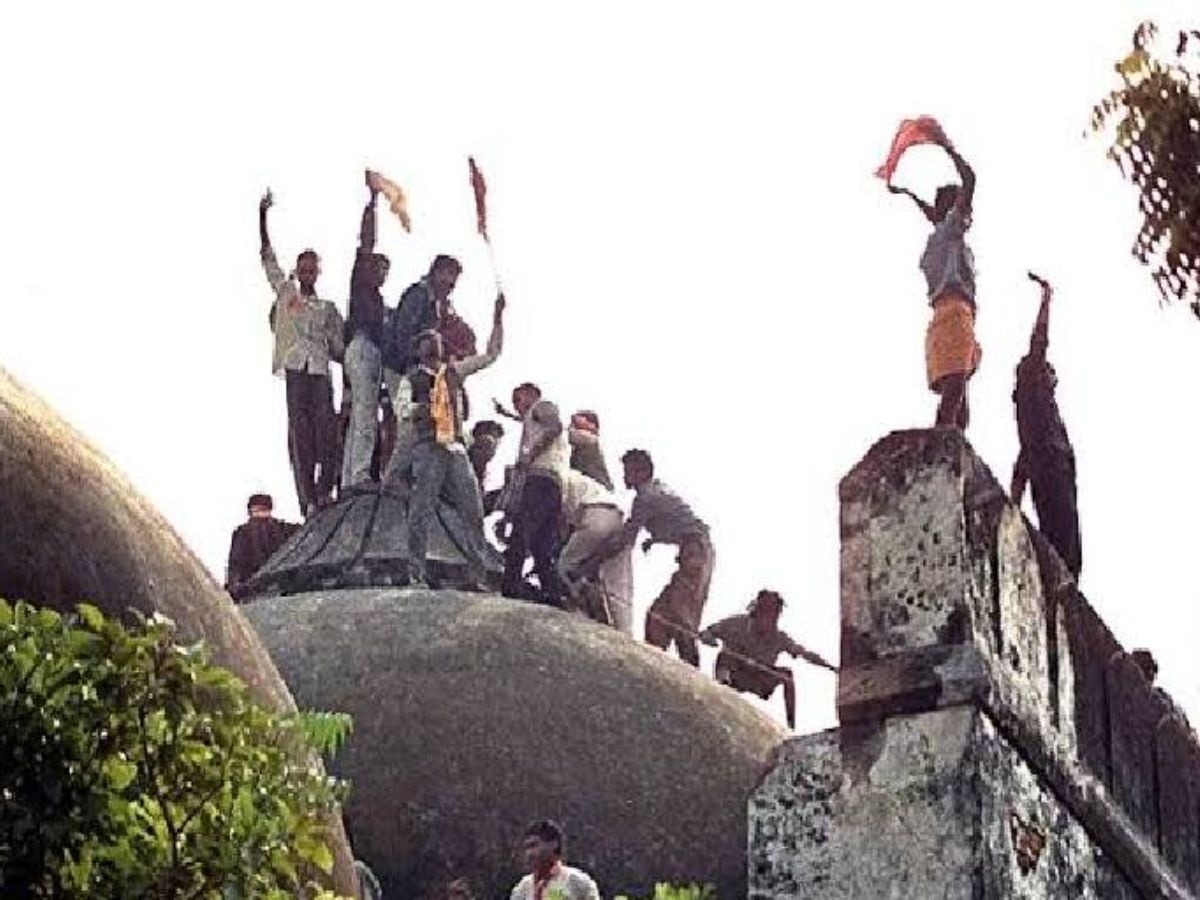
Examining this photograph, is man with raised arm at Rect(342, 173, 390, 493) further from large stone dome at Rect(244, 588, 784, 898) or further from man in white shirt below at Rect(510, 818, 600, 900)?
man in white shirt below at Rect(510, 818, 600, 900)

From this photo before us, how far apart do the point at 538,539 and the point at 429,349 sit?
1053 millimetres

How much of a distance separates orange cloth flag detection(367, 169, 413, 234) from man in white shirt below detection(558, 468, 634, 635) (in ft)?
5.74

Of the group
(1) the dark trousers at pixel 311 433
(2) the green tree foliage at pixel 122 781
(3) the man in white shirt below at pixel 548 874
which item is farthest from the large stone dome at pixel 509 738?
(2) the green tree foliage at pixel 122 781

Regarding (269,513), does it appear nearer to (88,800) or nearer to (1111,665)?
(1111,665)

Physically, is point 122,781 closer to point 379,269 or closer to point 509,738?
point 509,738

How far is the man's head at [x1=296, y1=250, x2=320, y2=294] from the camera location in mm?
12859

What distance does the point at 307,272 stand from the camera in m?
12.9

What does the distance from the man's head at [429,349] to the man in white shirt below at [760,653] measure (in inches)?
75.7

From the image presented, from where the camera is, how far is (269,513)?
13.0 metres

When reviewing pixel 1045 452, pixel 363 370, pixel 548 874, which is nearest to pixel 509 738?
pixel 548 874

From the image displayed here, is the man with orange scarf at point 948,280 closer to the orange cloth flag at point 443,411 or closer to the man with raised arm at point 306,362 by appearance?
the orange cloth flag at point 443,411

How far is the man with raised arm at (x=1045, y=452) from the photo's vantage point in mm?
9086

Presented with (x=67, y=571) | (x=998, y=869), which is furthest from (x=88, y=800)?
(x=998, y=869)

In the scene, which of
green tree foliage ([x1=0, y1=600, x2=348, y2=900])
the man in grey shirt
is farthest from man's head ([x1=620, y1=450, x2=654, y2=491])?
green tree foliage ([x1=0, y1=600, x2=348, y2=900])
